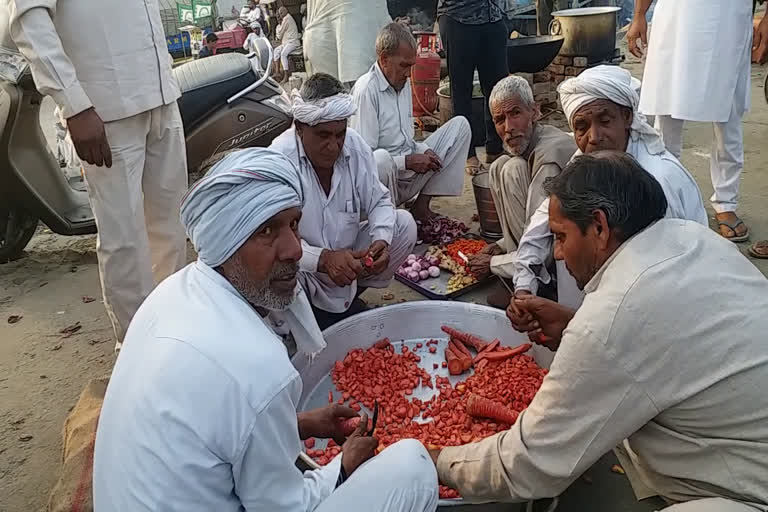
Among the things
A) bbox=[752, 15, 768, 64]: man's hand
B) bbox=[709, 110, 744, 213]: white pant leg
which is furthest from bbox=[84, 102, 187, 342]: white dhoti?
bbox=[752, 15, 768, 64]: man's hand

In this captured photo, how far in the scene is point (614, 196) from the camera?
1897 mm

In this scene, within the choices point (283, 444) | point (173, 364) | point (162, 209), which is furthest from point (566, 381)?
point (162, 209)

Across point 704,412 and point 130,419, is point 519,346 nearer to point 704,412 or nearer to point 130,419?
point 704,412

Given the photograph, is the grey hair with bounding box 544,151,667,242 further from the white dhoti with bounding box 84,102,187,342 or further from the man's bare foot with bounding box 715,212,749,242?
the man's bare foot with bounding box 715,212,749,242

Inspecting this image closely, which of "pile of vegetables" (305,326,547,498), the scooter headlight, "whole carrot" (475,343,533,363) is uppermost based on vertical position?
the scooter headlight

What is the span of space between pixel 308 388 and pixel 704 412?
188cm

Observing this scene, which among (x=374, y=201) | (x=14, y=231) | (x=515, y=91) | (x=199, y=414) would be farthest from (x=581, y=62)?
(x=199, y=414)

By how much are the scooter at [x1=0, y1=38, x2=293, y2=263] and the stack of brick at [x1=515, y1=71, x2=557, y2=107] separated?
143 inches

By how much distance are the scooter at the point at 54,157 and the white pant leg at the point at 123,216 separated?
1652 millimetres

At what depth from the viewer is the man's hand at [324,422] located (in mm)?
2236

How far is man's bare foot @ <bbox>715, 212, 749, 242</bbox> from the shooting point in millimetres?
4266

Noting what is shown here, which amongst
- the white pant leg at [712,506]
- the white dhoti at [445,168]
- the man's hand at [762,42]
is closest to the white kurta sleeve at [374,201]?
the white dhoti at [445,168]

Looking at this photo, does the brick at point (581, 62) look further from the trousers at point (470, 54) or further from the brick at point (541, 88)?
the trousers at point (470, 54)

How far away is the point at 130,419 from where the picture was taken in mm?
1444
